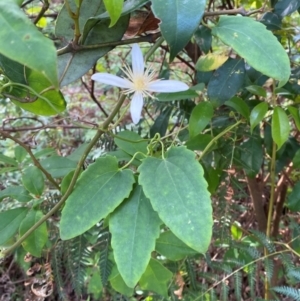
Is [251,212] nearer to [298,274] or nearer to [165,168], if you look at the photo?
[298,274]

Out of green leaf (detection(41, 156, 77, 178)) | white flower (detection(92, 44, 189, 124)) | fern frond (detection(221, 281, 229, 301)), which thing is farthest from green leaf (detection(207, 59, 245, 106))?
fern frond (detection(221, 281, 229, 301))

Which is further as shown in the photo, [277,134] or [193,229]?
[277,134]

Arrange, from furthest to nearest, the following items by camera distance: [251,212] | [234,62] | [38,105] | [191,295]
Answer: [251,212] → [191,295] → [234,62] → [38,105]

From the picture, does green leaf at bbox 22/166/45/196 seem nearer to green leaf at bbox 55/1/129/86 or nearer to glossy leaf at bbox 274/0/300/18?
green leaf at bbox 55/1/129/86

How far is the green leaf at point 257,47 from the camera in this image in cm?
39

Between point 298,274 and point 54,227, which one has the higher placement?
point 298,274

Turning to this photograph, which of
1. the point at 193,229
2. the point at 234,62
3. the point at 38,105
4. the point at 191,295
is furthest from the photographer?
the point at 191,295

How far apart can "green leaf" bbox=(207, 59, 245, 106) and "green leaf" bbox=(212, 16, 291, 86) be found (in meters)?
0.16

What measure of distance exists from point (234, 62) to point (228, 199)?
271 millimetres

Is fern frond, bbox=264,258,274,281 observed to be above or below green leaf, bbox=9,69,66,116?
below

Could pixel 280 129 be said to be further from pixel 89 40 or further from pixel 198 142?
pixel 89 40

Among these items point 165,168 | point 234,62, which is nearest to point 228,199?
point 234,62

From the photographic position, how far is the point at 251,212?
3.69 ft

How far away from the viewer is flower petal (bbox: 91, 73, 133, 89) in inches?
18.2
